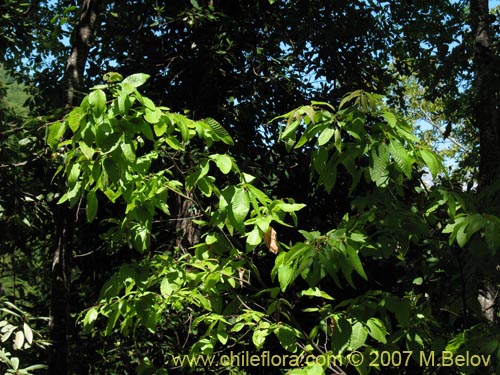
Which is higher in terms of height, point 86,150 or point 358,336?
point 86,150

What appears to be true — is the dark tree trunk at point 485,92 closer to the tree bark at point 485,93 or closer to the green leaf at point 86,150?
the tree bark at point 485,93

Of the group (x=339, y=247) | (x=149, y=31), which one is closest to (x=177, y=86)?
(x=149, y=31)

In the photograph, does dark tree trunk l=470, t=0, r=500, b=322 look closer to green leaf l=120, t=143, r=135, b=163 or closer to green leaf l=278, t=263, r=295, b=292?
green leaf l=278, t=263, r=295, b=292

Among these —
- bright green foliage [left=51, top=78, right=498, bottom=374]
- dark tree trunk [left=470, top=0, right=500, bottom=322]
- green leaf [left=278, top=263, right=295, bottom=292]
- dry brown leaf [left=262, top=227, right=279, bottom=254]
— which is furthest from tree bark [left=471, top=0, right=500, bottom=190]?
green leaf [left=278, top=263, right=295, bottom=292]

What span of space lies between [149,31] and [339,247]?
4802mm

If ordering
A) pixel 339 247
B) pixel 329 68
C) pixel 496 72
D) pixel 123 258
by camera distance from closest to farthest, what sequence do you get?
pixel 339 247 < pixel 496 72 < pixel 123 258 < pixel 329 68

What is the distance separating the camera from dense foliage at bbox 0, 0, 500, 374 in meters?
1.98

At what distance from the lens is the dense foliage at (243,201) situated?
1.98 m

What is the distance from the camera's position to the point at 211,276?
2195 mm

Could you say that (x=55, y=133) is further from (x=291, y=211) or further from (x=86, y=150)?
(x=291, y=211)

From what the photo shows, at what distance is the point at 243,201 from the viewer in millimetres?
2072

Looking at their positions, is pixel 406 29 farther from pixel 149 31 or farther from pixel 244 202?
pixel 244 202

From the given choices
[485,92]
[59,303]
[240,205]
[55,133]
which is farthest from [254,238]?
[485,92]

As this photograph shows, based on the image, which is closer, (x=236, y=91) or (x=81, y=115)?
(x=81, y=115)
